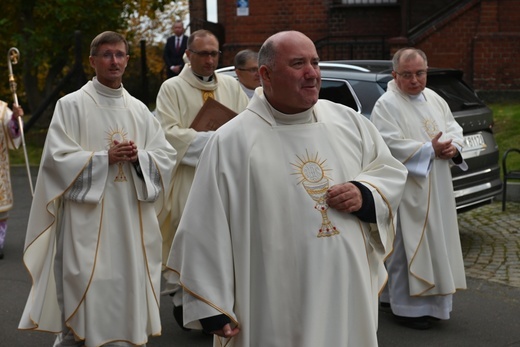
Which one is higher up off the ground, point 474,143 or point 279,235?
point 279,235

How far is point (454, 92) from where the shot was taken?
999cm

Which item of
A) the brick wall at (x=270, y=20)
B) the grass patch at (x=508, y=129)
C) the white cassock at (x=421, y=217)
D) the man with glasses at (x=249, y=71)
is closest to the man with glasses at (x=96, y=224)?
the white cassock at (x=421, y=217)

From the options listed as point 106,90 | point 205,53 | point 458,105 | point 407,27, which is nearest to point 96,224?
point 106,90

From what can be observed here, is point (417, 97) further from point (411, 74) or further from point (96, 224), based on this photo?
point (96, 224)

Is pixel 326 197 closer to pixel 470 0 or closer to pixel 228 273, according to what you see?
pixel 228 273

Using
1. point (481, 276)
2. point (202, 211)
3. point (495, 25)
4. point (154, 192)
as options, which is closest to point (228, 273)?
point (202, 211)

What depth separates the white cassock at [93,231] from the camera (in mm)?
6168

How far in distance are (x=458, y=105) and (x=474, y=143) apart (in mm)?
415

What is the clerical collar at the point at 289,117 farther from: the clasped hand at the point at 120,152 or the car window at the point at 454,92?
the car window at the point at 454,92

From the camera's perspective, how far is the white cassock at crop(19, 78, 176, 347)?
6.17 metres

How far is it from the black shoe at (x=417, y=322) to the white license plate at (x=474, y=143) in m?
2.75

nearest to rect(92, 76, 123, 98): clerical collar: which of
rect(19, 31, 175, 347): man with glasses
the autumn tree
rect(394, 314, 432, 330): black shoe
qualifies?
rect(19, 31, 175, 347): man with glasses

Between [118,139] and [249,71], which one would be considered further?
[249,71]

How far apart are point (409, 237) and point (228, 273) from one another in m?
3.40
